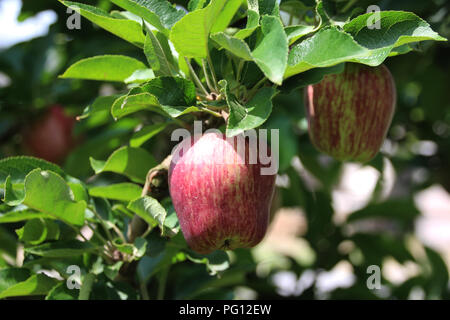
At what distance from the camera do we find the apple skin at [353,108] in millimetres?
833

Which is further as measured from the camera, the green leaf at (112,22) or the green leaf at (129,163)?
A: the green leaf at (129,163)

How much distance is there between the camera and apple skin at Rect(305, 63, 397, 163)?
833 mm

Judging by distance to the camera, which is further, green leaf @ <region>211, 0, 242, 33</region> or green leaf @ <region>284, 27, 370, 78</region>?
green leaf @ <region>211, 0, 242, 33</region>

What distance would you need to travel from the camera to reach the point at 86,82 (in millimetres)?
1361

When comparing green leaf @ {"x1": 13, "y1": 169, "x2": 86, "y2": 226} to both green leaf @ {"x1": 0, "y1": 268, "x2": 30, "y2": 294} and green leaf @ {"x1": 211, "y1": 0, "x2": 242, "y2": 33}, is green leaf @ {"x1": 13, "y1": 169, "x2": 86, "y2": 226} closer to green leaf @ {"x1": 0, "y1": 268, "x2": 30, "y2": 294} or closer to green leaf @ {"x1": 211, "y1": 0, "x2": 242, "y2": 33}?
green leaf @ {"x1": 0, "y1": 268, "x2": 30, "y2": 294}

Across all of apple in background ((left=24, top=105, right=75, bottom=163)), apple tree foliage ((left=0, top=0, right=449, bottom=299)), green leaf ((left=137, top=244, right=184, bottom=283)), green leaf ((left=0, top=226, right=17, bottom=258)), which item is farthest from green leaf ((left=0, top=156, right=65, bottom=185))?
apple in background ((left=24, top=105, right=75, bottom=163))

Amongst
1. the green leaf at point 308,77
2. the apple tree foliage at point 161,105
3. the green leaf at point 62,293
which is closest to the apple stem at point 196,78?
the apple tree foliage at point 161,105

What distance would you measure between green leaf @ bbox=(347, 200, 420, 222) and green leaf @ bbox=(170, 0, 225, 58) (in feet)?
2.97

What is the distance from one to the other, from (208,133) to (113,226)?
25cm

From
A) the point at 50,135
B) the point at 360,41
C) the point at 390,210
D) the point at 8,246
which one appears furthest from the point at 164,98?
the point at 390,210

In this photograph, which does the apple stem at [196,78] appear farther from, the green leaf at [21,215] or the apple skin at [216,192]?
the green leaf at [21,215]

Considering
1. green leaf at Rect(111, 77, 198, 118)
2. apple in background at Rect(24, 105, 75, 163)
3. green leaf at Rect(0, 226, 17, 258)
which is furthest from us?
apple in background at Rect(24, 105, 75, 163)

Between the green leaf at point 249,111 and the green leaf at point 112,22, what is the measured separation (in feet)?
0.51
